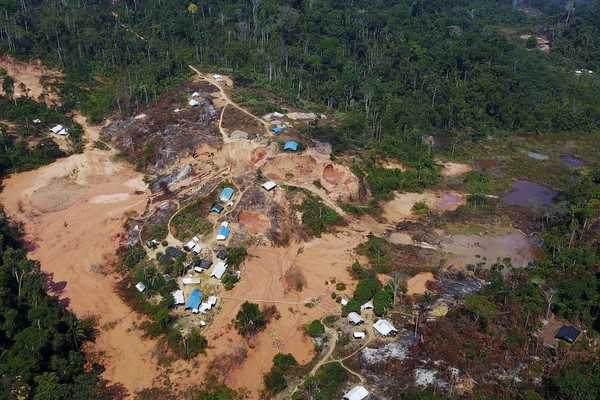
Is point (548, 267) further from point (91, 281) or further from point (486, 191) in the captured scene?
point (91, 281)

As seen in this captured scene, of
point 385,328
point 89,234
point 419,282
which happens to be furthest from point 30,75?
point 385,328

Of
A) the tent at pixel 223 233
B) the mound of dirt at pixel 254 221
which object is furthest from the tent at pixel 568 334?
the tent at pixel 223 233

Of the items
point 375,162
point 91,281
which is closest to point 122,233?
point 91,281

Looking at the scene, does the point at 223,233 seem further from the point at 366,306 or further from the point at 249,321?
the point at 366,306

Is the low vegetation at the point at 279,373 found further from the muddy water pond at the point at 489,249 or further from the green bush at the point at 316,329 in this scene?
the muddy water pond at the point at 489,249

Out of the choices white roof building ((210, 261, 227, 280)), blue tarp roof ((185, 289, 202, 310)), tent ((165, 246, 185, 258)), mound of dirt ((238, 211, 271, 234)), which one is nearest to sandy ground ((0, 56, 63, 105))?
tent ((165, 246, 185, 258))
